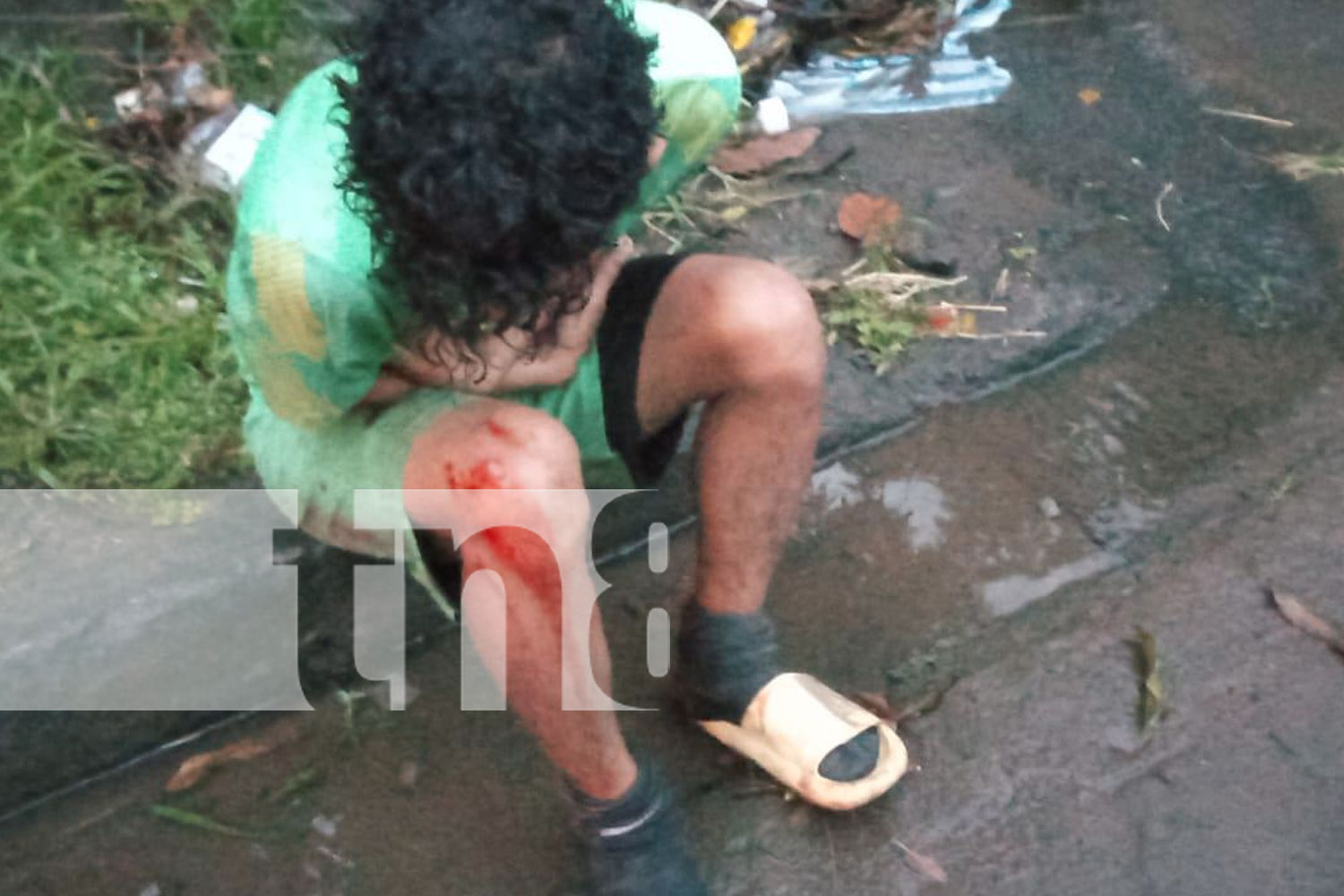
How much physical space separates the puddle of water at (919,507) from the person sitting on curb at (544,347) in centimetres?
39

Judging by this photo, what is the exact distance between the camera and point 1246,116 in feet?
8.41

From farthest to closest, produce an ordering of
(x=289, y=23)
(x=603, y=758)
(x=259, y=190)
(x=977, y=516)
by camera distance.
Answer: (x=289, y=23)
(x=977, y=516)
(x=603, y=758)
(x=259, y=190)

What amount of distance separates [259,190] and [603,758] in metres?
0.74

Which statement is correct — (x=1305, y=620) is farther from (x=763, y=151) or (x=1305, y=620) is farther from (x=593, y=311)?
(x=763, y=151)

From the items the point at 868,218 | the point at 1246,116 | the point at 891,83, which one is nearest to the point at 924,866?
the point at 868,218

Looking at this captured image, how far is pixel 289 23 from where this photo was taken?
2.32 metres

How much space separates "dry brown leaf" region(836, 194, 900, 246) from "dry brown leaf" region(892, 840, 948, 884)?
1.15 metres

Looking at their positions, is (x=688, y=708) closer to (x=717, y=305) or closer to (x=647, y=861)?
(x=647, y=861)

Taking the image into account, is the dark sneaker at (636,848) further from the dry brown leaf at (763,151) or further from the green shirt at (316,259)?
the dry brown leaf at (763,151)

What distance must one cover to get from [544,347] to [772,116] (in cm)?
125

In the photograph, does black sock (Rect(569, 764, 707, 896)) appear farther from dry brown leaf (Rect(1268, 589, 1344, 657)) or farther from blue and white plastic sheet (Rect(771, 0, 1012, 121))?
blue and white plastic sheet (Rect(771, 0, 1012, 121))

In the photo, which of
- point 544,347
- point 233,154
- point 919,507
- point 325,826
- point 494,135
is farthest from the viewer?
point 233,154

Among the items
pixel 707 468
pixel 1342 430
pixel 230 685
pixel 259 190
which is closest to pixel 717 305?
pixel 707 468

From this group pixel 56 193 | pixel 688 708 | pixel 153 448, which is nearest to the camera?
pixel 688 708
